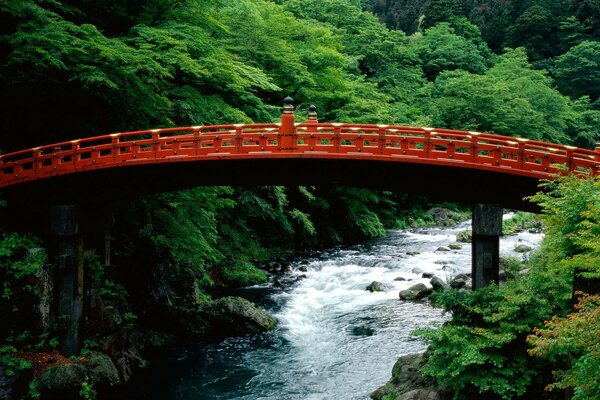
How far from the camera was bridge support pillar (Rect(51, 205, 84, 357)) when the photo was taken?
1894cm

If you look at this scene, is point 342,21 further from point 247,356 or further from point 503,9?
point 247,356

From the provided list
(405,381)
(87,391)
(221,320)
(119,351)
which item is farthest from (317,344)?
(87,391)

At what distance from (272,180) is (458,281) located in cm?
1232

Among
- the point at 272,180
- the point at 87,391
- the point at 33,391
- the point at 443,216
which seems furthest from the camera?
the point at 443,216

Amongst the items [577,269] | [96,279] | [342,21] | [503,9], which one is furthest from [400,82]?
[577,269]

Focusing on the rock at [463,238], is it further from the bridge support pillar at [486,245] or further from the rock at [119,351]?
the rock at [119,351]

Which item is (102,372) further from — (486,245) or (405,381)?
(486,245)

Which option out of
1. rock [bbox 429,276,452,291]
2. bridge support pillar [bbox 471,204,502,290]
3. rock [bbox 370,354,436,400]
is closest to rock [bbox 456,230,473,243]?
rock [bbox 429,276,452,291]

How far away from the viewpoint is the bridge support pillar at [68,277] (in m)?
18.9

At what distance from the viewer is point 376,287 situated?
28.5 meters

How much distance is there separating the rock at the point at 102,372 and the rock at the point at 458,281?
15.9 m

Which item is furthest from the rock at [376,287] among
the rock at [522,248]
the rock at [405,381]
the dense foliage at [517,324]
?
the dense foliage at [517,324]

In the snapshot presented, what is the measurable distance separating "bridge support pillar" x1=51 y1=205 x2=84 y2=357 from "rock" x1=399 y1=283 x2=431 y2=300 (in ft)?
47.6

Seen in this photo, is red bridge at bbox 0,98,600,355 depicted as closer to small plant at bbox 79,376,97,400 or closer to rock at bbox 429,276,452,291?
small plant at bbox 79,376,97,400
